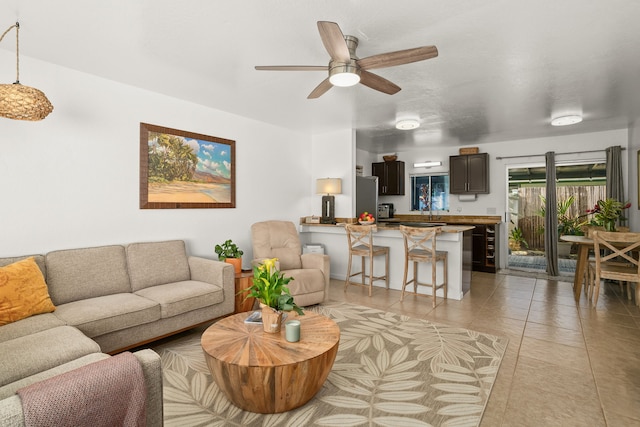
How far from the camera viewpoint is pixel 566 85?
11.1 feet

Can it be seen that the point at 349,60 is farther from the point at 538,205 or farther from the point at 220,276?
the point at 538,205

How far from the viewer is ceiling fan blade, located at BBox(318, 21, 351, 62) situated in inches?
73.8

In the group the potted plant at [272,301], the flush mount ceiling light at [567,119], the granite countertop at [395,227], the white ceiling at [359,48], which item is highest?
the white ceiling at [359,48]

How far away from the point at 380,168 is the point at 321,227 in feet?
9.21

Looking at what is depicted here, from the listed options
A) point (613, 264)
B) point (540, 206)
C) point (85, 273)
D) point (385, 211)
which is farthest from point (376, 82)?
point (540, 206)

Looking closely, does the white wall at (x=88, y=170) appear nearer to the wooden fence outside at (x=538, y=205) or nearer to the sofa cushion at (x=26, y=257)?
the sofa cushion at (x=26, y=257)

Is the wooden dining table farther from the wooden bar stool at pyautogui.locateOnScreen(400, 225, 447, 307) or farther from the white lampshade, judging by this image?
the white lampshade

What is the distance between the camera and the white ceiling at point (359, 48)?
82.7 inches

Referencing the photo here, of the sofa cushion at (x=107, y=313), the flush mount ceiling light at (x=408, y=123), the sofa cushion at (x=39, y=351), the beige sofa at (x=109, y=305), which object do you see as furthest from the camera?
the flush mount ceiling light at (x=408, y=123)

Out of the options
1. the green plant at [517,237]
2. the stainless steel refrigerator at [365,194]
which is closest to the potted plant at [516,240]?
the green plant at [517,237]

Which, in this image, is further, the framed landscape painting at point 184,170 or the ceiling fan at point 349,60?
the framed landscape painting at point 184,170

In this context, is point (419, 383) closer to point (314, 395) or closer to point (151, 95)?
point (314, 395)

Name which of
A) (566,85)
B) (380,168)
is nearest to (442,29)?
(566,85)

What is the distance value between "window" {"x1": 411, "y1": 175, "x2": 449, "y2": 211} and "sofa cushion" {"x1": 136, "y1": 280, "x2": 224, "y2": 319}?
5.33 m
